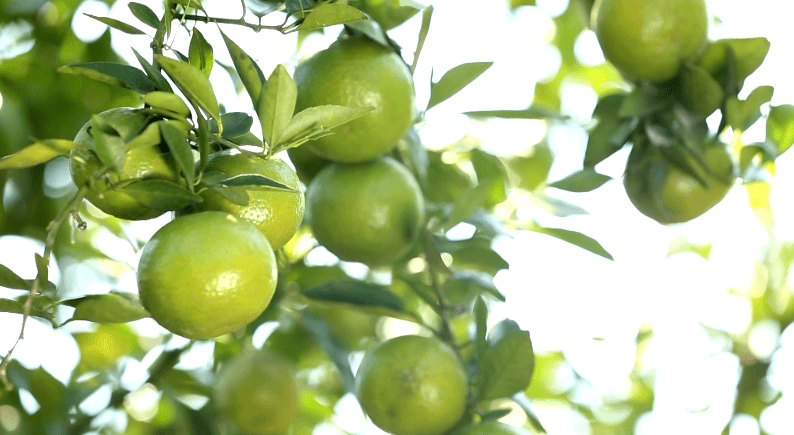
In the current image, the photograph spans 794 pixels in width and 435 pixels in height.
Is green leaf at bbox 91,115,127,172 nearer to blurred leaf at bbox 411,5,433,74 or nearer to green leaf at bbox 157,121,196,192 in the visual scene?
green leaf at bbox 157,121,196,192

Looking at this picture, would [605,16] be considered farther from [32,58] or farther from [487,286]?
[32,58]

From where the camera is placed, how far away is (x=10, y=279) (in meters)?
0.70

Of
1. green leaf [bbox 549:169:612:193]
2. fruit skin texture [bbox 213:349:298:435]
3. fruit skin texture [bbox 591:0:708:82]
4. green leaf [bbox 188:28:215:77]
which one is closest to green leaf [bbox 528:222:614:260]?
green leaf [bbox 549:169:612:193]

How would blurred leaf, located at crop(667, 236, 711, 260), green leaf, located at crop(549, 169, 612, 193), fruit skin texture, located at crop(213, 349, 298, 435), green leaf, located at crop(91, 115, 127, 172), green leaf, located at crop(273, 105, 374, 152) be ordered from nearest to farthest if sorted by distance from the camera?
1. green leaf, located at crop(91, 115, 127, 172)
2. green leaf, located at crop(273, 105, 374, 152)
3. green leaf, located at crop(549, 169, 612, 193)
4. fruit skin texture, located at crop(213, 349, 298, 435)
5. blurred leaf, located at crop(667, 236, 711, 260)

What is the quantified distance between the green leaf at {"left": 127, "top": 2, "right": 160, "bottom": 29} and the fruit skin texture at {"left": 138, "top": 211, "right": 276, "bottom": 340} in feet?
0.77

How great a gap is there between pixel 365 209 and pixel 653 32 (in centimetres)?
58

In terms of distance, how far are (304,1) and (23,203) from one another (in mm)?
809

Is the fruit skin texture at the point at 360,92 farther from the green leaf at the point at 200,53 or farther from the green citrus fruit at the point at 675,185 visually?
the green citrus fruit at the point at 675,185

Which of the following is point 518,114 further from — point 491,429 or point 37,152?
point 37,152

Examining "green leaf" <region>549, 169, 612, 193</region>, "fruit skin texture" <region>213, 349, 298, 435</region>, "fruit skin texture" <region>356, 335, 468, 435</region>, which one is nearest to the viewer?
"fruit skin texture" <region>356, 335, 468, 435</region>

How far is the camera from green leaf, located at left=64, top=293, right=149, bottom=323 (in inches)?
27.7

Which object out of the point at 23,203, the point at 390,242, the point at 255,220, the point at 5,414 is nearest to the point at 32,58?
the point at 23,203

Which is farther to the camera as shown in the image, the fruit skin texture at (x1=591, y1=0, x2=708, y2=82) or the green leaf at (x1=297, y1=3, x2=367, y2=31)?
the fruit skin texture at (x1=591, y1=0, x2=708, y2=82)

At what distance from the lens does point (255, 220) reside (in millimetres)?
776
